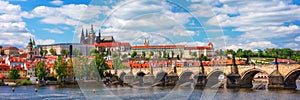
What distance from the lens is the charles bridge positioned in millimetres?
30975

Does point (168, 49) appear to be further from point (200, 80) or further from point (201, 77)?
point (200, 80)

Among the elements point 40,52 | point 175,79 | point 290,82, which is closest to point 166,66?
point 175,79

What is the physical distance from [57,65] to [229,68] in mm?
18943

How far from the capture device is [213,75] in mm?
37688

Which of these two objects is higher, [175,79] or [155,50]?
[155,50]

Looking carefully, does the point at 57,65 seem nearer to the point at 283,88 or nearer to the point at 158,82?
the point at 158,82

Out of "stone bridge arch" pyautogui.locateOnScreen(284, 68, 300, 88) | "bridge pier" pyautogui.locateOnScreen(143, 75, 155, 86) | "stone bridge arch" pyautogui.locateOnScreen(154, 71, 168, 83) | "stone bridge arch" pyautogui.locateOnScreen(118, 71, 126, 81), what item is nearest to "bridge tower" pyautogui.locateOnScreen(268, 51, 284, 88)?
"stone bridge arch" pyautogui.locateOnScreen(284, 68, 300, 88)

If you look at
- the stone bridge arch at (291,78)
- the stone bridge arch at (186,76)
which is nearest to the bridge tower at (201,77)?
the stone bridge arch at (186,76)

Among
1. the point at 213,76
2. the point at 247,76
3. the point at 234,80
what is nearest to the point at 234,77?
the point at 234,80

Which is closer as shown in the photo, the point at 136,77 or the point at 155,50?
the point at 155,50

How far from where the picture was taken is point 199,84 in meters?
38.2

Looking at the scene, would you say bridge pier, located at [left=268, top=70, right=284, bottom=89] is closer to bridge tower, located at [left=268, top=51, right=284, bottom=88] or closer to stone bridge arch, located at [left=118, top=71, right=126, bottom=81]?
bridge tower, located at [left=268, top=51, right=284, bottom=88]

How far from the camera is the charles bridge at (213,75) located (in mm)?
30975

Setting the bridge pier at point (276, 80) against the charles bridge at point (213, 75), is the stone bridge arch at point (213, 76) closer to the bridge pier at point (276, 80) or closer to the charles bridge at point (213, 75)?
the charles bridge at point (213, 75)
